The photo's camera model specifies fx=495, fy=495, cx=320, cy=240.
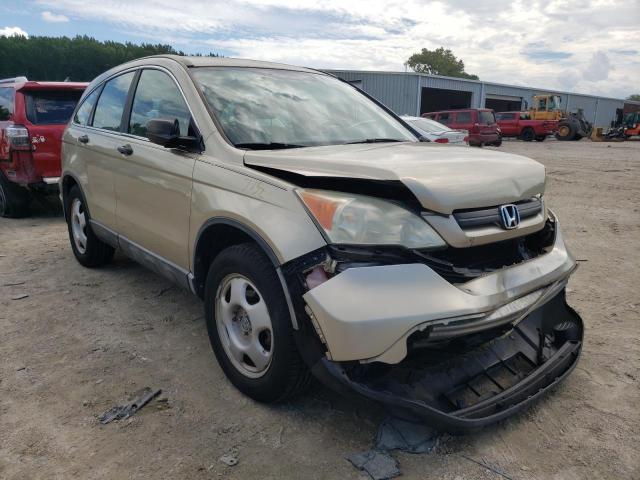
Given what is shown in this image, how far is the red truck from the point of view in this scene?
29.1m

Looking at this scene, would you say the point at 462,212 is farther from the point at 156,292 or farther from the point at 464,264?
the point at 156,292

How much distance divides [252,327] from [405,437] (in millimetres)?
897

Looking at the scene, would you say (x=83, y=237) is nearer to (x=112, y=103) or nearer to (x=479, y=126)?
(x=112, y=103)

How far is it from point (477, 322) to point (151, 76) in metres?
2.85

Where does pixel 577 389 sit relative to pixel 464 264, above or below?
below

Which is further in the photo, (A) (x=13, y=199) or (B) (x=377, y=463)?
(A) (x=13, y=199)

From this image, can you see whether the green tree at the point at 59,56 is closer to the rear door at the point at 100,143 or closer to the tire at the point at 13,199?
the tire at the point at 13,199

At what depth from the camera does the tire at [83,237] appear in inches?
181

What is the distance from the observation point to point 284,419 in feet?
8.14

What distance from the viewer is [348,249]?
6.77 feet

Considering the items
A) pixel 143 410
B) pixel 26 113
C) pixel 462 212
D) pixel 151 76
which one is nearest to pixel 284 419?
pixel 143 410

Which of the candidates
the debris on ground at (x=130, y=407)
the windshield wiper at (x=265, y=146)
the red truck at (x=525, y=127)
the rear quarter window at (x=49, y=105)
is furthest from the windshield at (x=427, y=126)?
the red truck at (x=525, y=127)

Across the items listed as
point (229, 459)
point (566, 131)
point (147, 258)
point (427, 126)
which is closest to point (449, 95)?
point (566, 131)

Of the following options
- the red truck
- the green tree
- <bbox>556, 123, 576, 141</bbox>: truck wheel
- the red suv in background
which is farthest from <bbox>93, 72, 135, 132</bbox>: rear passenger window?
the green tree
